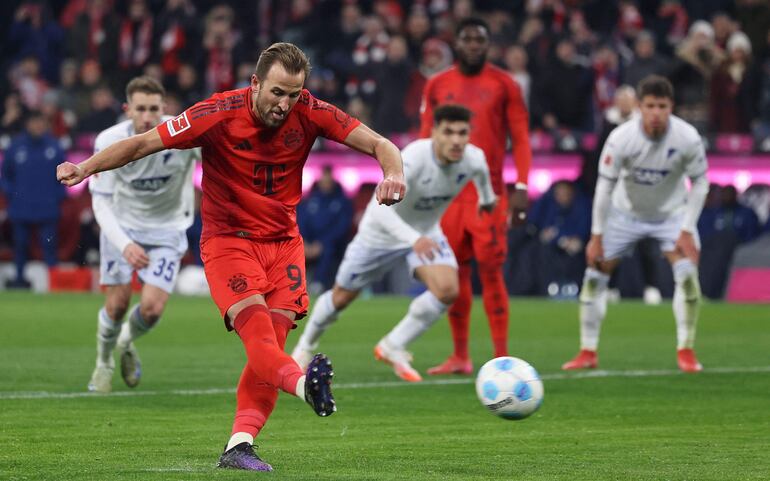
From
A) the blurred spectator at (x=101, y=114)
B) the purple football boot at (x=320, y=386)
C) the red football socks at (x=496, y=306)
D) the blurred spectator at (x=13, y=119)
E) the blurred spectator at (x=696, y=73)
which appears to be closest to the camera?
the purple football boot at (x=320, y=386)

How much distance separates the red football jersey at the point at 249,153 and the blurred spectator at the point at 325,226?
1558 cm

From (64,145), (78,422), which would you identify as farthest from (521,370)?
(64,145)

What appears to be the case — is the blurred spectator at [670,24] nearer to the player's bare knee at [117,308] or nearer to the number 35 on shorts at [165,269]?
the number 35 on shorts at [165,269]

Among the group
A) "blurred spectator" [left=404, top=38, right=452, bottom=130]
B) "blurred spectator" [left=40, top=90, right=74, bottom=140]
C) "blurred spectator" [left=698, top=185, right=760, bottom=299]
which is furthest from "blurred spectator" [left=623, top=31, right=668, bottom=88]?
→ "blurred spectator" [left=40, top=90, right=74, bottom=140]

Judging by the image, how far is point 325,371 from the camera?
632cm

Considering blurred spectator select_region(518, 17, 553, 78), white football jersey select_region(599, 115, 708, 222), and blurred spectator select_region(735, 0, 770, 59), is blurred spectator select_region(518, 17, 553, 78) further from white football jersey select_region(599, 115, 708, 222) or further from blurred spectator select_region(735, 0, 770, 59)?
white football jersey select_region(599, 115, 708, 222)

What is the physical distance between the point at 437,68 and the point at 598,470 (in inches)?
587

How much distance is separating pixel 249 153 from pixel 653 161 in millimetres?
5996

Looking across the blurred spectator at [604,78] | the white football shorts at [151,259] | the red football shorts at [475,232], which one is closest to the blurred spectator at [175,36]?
the blurred spectator at [604,78]

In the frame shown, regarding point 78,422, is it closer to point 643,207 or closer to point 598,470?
point 598,470

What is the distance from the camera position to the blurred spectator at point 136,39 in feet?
85.3

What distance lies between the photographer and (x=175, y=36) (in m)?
25.7

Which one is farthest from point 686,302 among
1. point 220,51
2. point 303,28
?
point 303,28

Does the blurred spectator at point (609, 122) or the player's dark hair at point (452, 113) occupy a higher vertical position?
the player's dark hair at point (452, 113)
